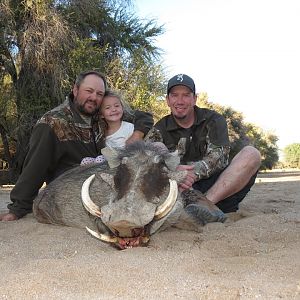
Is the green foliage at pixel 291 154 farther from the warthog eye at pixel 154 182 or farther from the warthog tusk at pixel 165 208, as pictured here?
the warthog tusk at pixel 165 208

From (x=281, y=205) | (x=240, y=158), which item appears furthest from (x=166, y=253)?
(x=281, y=205)

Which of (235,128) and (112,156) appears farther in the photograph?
(235,128)

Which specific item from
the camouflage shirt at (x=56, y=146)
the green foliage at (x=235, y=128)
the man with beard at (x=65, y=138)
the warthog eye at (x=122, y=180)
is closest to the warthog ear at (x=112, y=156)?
the warthog eye at (x=122, y=180)

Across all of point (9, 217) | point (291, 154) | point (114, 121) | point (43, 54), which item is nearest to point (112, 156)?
point (114, 121)

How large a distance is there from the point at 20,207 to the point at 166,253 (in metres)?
2.47

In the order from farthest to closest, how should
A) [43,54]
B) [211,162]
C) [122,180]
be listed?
[43,54] < [211,162] < [122,180]

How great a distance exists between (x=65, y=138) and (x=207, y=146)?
147 cm

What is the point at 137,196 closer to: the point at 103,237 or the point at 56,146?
the point at 103,237

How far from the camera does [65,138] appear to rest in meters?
4.95

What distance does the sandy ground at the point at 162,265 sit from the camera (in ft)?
6.88

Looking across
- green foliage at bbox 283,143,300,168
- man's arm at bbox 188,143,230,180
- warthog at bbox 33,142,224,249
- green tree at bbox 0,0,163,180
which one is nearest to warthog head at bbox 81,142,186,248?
warthog at bbox 33,142,224,249

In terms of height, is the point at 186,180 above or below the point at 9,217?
above

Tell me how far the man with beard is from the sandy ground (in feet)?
3.12

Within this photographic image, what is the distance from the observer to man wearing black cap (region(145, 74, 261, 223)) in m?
4.79
